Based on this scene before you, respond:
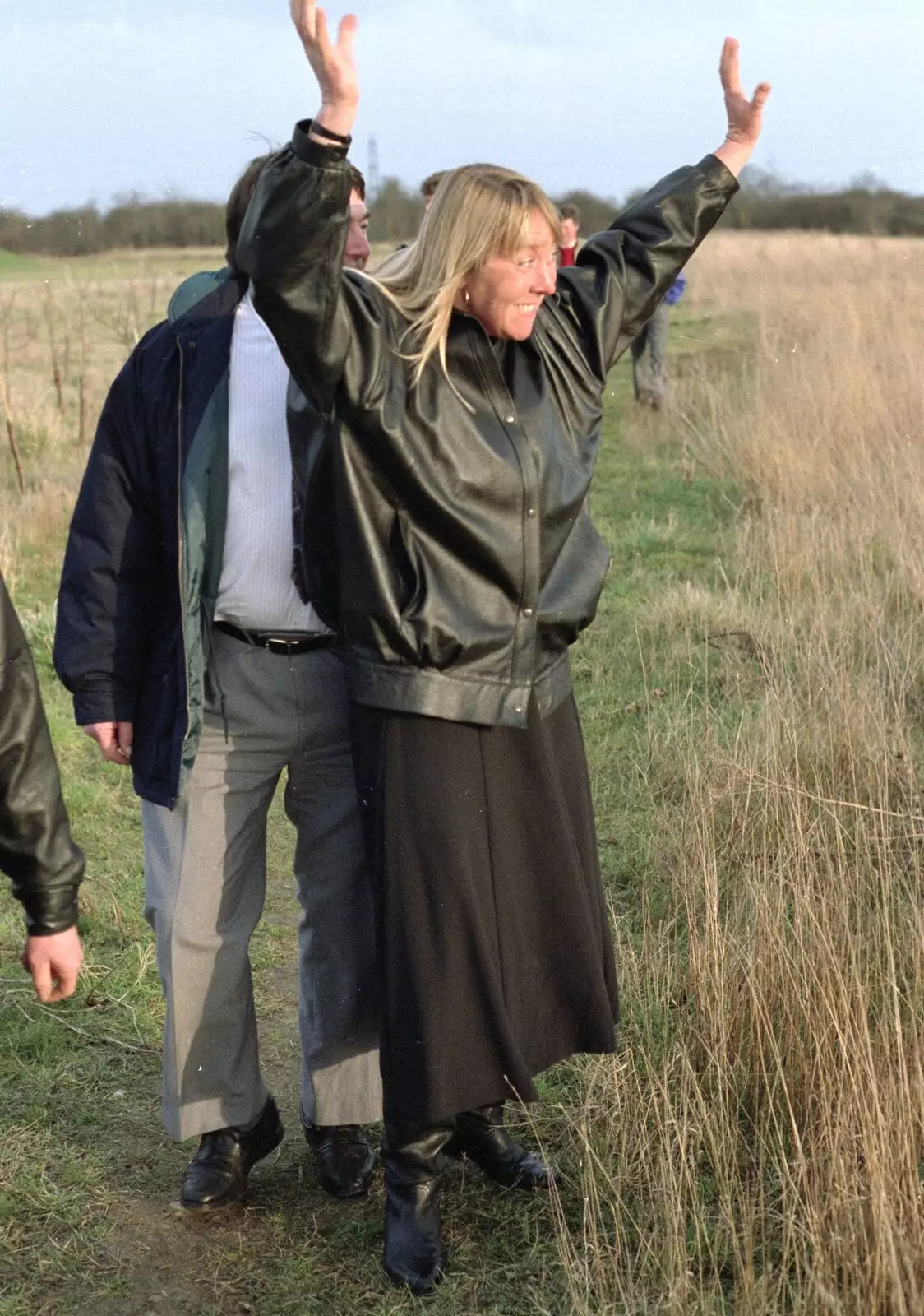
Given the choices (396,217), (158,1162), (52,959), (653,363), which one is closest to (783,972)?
(158,1162)

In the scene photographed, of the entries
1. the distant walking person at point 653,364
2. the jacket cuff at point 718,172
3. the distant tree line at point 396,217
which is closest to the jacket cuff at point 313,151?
the jacket cuff at point 718,172

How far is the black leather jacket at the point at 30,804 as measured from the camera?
1976mm

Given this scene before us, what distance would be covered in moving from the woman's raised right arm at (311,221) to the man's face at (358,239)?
675 mm

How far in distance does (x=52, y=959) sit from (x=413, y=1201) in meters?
1.11

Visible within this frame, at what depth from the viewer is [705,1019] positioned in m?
3.23

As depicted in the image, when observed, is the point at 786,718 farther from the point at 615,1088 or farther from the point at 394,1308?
the point at 394,1308

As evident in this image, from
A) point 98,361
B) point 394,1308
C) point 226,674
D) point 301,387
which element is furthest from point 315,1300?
point 98,361

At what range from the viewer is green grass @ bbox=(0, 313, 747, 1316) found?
2879 mm

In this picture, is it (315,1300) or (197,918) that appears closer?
(315,1300)

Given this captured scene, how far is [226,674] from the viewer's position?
2.97 m

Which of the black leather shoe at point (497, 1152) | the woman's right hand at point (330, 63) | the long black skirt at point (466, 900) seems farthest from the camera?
the black leather shoe at point (497, 1152)

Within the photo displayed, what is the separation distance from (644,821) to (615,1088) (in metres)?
2.00

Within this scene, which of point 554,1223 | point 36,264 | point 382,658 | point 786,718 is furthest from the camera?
point 36,264

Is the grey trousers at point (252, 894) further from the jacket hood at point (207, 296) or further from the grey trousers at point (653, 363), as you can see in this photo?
the grey trousers at point (653, 363)
